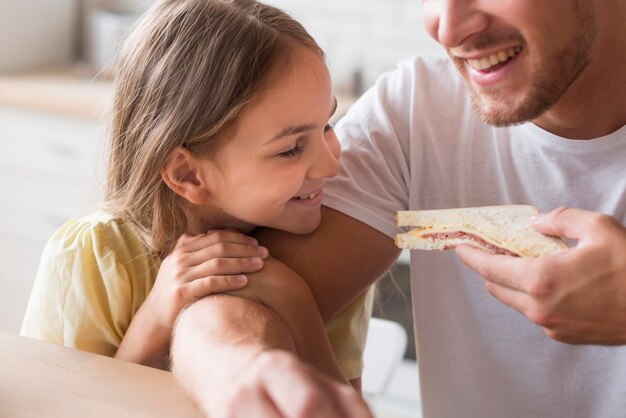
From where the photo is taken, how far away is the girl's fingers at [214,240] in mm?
1255

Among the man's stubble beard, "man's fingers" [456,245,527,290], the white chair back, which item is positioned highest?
the man's stubble beard

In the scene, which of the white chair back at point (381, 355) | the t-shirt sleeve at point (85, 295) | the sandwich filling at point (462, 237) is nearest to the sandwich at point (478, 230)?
the sandwich filling at point (462, 237)

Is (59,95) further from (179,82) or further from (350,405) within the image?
(350,405)

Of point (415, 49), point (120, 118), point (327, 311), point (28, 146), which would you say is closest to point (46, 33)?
point (28, 146)

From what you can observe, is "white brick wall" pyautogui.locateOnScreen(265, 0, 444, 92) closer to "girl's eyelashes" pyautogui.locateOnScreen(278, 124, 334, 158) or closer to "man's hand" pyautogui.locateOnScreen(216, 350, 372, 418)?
"girl's eyelashes" pyautogui.locateOnScreen(278, 124, 334, 158)

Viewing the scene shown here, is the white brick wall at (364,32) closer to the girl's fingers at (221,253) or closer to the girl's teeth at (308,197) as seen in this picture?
the girl's teeth at (308,197)

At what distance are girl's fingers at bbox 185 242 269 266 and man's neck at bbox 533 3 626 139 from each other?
1.77 ft

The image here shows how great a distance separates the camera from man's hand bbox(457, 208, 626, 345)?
1021mm

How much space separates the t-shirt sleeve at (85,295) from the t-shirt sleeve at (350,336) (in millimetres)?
351

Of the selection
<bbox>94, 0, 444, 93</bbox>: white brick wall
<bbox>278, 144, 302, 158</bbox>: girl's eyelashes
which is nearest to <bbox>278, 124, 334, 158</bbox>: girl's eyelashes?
<bbox>278, 144, 302, 158</bbox>: girl's eyelashes

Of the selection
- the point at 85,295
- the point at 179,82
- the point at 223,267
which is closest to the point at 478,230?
the point at 223,267

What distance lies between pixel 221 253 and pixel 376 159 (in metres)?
0.34

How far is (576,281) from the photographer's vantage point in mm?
1038

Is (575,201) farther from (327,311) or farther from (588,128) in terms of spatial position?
(327,311)
